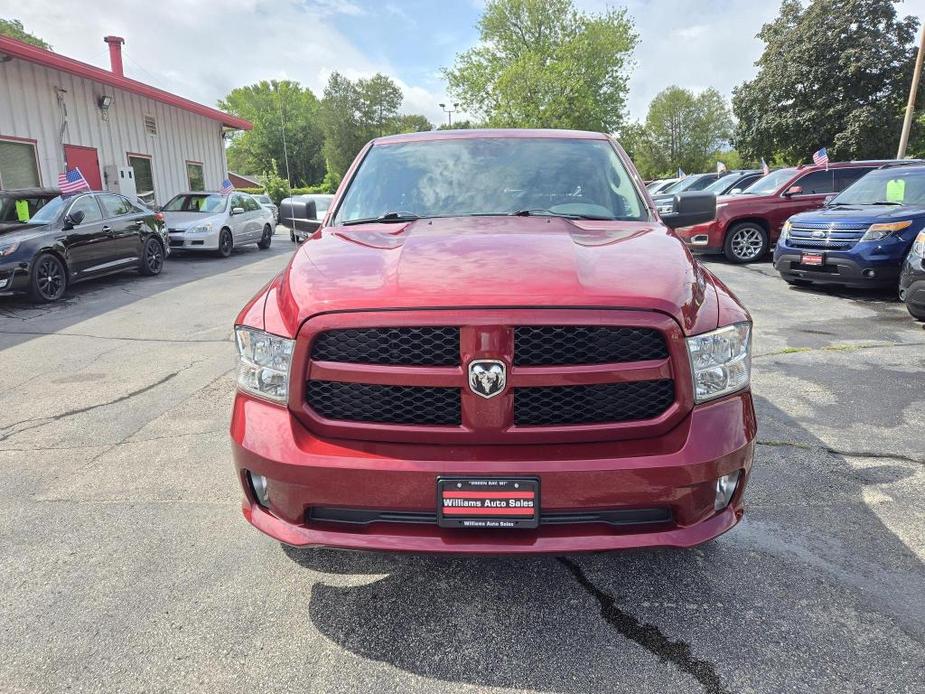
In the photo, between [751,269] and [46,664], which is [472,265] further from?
[751,269]

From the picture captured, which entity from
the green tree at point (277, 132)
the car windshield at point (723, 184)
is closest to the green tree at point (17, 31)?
the green tree at point (277, 132)

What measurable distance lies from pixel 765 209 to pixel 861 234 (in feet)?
12.4

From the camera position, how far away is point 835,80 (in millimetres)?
28656

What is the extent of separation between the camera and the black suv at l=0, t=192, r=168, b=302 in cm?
857

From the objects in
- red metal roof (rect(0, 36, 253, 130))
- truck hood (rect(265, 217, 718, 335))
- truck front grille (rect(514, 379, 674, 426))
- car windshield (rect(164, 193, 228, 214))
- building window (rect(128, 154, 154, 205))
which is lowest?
truck front grille (rect(514, 379, 674, 426))

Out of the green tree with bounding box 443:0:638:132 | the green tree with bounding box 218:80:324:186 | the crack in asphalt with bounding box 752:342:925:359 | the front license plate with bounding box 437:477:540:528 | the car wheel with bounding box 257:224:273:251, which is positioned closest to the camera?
the front license plate with bounding box 437:477:540:528

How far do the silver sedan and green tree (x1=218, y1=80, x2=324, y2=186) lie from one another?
53.9 metres

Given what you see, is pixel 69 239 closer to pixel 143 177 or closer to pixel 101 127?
pixel 101 127

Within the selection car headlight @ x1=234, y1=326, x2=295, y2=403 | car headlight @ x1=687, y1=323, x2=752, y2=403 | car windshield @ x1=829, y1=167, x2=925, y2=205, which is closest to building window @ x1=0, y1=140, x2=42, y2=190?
car headlight @ x1=234, y1=326, x2=295, y2=403

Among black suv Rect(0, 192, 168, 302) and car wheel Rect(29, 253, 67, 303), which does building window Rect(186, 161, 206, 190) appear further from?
car wheel Rect(29, 253, 67, 303)

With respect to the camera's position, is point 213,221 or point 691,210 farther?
point 213,221

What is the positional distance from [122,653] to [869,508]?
3.24m

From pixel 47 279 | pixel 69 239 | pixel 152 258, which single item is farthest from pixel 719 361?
pixel 152 258

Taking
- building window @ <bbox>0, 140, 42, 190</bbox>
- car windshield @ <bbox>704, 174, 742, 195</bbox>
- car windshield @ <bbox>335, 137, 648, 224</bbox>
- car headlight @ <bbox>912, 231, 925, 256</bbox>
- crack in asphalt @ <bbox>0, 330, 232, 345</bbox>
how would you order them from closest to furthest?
car windshield @ <bbox>335, 137, 648, 224</bbox>
car headlight @ <bbox>912, 231, 925, 256</bbox>
crack in asphalt @ <bbox>0, 330, 232, 345</bbox>
building window @ <bbox>0, 140, 42, 190</bbox>
car windshield @ <bbox>704, 174, 742, 195</bbox>
